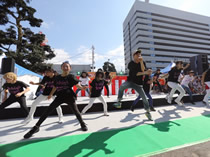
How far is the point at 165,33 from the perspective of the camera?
5803cm

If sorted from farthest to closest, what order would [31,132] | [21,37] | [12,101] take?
[21,37], [12,101], [31,132]

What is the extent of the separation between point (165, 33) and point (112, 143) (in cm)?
7042

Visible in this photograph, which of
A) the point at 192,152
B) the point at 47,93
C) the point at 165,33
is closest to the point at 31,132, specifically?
the point at 47,93

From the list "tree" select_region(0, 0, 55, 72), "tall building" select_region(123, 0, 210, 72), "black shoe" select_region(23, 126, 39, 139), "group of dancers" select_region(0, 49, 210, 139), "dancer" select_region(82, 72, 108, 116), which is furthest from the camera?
"tall building" select_region(123, 0, 210, 72)

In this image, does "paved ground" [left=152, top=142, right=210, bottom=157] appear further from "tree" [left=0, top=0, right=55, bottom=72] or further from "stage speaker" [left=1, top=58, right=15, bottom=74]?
"tree" [left=0, top=0, right=55, bottom=72]

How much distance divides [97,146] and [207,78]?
5840mm

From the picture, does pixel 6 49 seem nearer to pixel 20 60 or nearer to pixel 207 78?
pixel 20 60

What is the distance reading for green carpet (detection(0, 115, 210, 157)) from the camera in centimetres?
176

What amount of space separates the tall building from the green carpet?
54548 mm

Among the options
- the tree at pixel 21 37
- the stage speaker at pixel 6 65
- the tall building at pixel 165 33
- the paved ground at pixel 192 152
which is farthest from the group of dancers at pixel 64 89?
the tall building at pixel 165 33

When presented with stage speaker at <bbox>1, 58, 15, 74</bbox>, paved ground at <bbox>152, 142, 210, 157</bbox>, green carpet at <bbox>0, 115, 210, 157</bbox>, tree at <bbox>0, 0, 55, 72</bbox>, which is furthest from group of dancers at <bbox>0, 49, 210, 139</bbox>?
tree at <bbox>0, 0, 55, 72</bbox>

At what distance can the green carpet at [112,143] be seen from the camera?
1.76 m

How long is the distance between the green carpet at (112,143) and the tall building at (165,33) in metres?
54.5

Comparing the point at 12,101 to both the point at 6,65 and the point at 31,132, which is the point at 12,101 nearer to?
the point at 31,132
